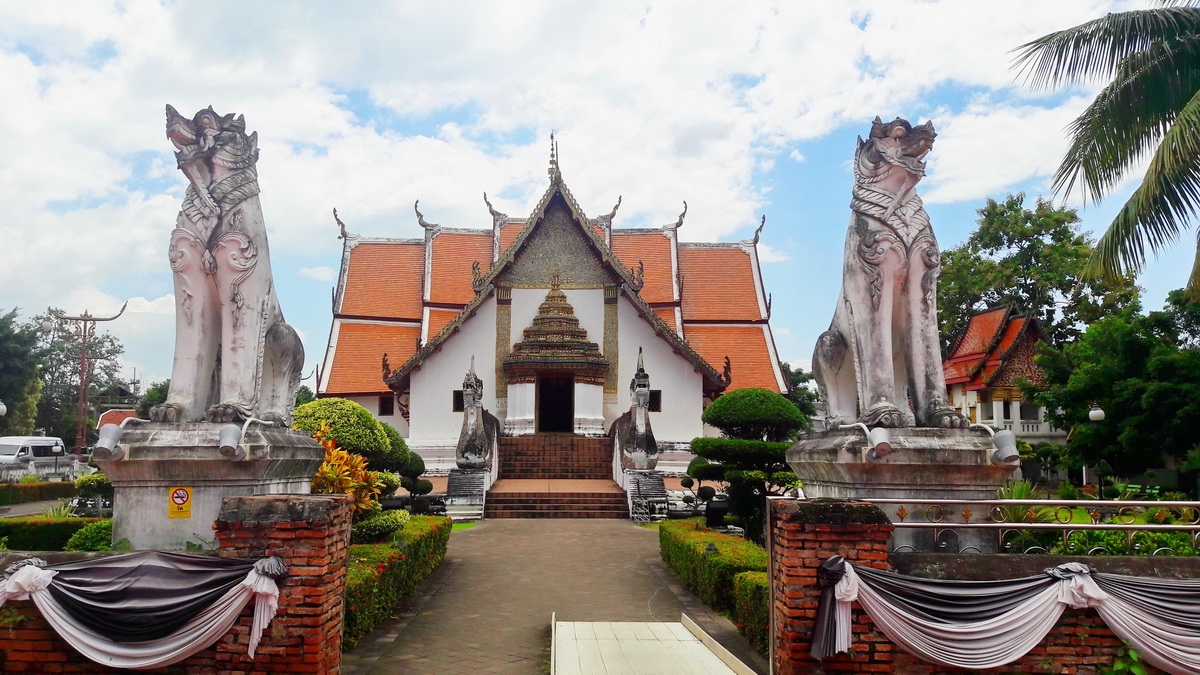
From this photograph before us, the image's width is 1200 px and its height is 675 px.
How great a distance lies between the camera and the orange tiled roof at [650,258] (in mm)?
25047

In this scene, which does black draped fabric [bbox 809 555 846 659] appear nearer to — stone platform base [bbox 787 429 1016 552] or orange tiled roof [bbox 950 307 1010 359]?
stone platform base [bbox 787 429 1016 552]

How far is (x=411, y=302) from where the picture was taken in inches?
1002

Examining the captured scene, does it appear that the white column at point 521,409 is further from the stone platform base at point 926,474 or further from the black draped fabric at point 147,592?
the black draped fabric at point 147,592

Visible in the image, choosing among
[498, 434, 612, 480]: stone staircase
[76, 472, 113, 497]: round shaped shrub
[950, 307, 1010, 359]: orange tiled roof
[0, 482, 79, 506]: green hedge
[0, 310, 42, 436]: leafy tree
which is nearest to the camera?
[76, 472, 113, 497]: round shaped shrub

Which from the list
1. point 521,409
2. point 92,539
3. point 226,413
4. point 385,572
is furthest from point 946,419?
point 521,409

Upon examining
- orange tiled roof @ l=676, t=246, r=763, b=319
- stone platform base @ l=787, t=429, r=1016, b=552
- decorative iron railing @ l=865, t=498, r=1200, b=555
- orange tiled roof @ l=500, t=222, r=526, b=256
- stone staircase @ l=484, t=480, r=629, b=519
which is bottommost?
stone staircase @ l=484, t=480, r=629, b=519

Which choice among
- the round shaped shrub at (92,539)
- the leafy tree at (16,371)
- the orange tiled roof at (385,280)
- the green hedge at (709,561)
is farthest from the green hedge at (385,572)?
the leafy tree at (16,371)

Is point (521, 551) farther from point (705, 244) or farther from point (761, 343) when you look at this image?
point (705, 244)

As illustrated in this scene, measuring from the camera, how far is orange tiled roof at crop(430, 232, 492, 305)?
24938 millimetres

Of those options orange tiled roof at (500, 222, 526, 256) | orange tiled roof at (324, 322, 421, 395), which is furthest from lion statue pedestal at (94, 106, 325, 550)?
orange tiled roof at (500, 222, 526, 256)

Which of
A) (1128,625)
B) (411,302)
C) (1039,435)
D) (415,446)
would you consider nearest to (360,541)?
(1128,625)

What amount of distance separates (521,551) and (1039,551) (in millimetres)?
7786

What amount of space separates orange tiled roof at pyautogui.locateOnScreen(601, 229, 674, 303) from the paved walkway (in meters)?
12.2

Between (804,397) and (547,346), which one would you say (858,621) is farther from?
(804,397)
